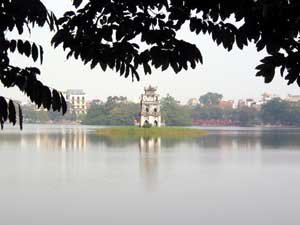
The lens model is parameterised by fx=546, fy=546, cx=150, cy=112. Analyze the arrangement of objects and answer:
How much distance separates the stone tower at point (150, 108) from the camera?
32.4m

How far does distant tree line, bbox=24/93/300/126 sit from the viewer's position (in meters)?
45.1

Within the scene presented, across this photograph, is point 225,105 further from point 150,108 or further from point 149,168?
point 149,168

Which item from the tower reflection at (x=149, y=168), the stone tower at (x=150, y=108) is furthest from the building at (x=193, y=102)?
the tower reflection at (x=149, y=168)

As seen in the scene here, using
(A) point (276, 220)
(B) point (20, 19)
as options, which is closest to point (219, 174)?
(A) point (276, 220)

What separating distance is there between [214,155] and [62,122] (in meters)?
49.0

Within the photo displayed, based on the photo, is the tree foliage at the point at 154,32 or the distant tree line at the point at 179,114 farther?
the distant tree line at the point at 179,114

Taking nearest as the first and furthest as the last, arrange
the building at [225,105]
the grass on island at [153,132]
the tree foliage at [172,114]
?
the grass on island at [153,132], the tree foliage at [172,114], the building at [225,105]

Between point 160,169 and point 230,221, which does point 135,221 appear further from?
point 160,169

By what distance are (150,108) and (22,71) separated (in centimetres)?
3120

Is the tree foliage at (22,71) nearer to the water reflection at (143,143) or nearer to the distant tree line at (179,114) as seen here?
the water reflection at (143,143)

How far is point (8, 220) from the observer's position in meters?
6.36

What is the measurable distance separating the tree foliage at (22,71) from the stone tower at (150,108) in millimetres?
30882

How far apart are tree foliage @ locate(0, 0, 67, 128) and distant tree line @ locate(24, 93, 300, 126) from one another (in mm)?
41497

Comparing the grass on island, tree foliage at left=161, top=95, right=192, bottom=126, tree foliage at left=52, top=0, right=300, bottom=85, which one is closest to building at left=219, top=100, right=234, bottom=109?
tree foliage at left=161, top=95, right=192, bottom=126
